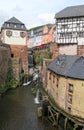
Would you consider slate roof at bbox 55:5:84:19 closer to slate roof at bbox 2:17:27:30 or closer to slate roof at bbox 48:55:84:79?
slate roof at bbox 2:17:27:30

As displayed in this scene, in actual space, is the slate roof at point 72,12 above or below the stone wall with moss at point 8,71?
above

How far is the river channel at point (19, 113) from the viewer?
2970 cm

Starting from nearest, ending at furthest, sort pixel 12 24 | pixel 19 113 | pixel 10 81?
1. pixel 19 113
2. pixel 10 81
3. pixel 12 24

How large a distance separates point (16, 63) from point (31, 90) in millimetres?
8666

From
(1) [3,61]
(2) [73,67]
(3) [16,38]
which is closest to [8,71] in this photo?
(1) [3,61]

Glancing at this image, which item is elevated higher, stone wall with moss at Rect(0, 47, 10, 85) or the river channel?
stone wall with moss at Rect(0, 47, 10, 85)

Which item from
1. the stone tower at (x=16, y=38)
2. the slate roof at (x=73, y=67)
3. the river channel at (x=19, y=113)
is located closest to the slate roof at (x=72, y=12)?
the stone tower at (x=16, y=38)

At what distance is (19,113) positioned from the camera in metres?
34.5

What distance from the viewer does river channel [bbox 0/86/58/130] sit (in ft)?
97.4

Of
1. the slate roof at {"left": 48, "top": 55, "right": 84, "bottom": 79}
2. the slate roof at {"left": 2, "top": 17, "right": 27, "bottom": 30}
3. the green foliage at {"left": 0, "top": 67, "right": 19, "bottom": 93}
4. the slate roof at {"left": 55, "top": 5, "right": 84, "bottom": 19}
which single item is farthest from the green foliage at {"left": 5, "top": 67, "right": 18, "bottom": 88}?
the slate roof at {"left": 48, "top": 55, "right": 84, "bottom": 79}

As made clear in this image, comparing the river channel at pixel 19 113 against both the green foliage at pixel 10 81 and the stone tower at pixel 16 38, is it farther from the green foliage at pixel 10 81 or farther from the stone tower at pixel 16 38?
the stone tower at pixel 16 38

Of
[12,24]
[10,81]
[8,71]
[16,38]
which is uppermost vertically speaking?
[12,24]

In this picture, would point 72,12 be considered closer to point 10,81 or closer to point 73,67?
point 10,81

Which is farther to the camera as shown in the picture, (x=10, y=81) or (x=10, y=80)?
(x=10, y=80)
